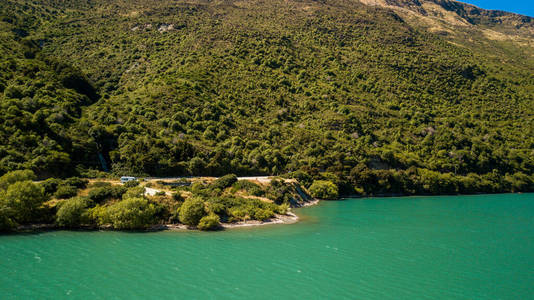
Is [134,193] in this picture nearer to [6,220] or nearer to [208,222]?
[208,222]

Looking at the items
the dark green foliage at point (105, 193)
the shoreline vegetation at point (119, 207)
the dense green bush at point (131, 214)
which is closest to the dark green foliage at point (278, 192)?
the shoreline vegetation at point (119, 207)

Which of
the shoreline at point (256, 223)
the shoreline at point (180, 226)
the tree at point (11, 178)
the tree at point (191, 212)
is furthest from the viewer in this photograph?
the shoreline at point (256, 223)

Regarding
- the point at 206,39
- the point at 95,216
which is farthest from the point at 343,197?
the point at 206,39

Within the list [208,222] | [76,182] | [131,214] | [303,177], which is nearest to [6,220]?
[76,182]

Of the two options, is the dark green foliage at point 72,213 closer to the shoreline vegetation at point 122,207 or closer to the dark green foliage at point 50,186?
the shoreline vegetation at point 122,207

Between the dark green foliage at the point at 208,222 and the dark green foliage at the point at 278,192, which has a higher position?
the dark green foliage at the point at 278,192

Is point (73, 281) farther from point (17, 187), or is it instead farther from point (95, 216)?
point (17, 187)
